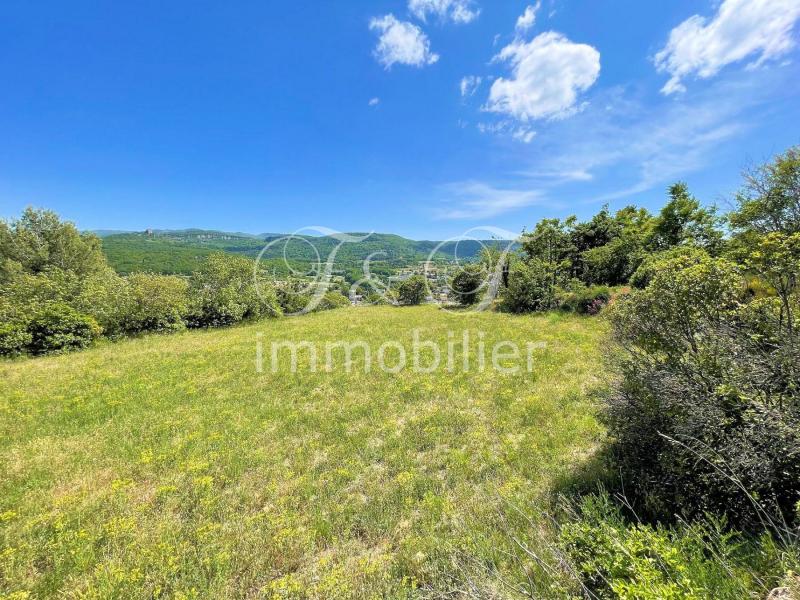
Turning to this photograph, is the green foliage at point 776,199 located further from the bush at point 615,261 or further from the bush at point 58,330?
the bush at point 58,330

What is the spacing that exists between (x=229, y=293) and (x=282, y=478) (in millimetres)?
19473

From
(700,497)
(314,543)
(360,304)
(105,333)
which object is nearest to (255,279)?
(105,333)

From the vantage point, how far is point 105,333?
16469 millimetres

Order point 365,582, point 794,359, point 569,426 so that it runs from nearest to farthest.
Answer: point 794,359 < point 365,582 < point 569,426

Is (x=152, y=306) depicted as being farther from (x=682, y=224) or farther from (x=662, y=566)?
(x=682, y=224)

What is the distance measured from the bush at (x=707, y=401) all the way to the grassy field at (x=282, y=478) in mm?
1295

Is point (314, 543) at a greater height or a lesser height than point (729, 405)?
lesser

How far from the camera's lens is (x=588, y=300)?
691 inches

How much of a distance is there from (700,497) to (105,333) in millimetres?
23207

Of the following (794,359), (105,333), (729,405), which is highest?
(794,359)

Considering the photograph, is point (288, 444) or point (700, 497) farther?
point (288, 444)

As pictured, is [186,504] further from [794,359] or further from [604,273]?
[604,273]

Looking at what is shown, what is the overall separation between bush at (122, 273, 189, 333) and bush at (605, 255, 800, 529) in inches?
866

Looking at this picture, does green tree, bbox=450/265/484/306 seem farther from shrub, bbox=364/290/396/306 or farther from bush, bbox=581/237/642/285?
bush, bbox=581/237/642/285
